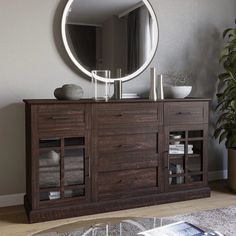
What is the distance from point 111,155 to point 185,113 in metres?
0.76

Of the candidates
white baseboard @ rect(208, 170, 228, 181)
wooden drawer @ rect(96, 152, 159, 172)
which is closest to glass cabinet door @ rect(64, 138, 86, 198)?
wooden drawer @ rect(96, 152, 159, 172)

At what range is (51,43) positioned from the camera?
2.99m

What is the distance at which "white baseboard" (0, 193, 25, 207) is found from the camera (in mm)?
2947

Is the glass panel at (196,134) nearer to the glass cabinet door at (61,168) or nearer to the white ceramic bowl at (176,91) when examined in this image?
the white ceramic bowl at (176,91)

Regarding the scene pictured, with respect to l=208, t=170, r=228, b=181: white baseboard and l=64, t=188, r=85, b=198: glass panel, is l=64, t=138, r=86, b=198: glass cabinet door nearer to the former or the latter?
l=64, t=188, r=85, b=198: glass panel

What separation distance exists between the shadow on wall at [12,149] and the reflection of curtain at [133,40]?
1.07m

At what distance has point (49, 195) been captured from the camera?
2.67 meters

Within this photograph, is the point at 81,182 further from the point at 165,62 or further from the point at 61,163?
the point at 165,62

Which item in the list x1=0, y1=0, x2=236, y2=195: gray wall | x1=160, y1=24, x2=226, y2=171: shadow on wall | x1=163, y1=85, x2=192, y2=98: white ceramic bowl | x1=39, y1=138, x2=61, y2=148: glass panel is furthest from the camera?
x1=160, y1=24, x2=226, y2=171: shadow on wall

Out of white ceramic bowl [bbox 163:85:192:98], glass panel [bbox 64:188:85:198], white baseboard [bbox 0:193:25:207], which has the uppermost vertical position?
white ceramic bowl [bbox 163:85:192:98]

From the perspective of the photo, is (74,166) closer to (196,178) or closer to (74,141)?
(74,141)

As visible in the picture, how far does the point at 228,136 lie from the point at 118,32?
144 cm

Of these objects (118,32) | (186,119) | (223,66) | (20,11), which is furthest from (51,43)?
(223,66)

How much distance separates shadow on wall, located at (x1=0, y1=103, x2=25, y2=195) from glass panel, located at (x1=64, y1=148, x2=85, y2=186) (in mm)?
510
